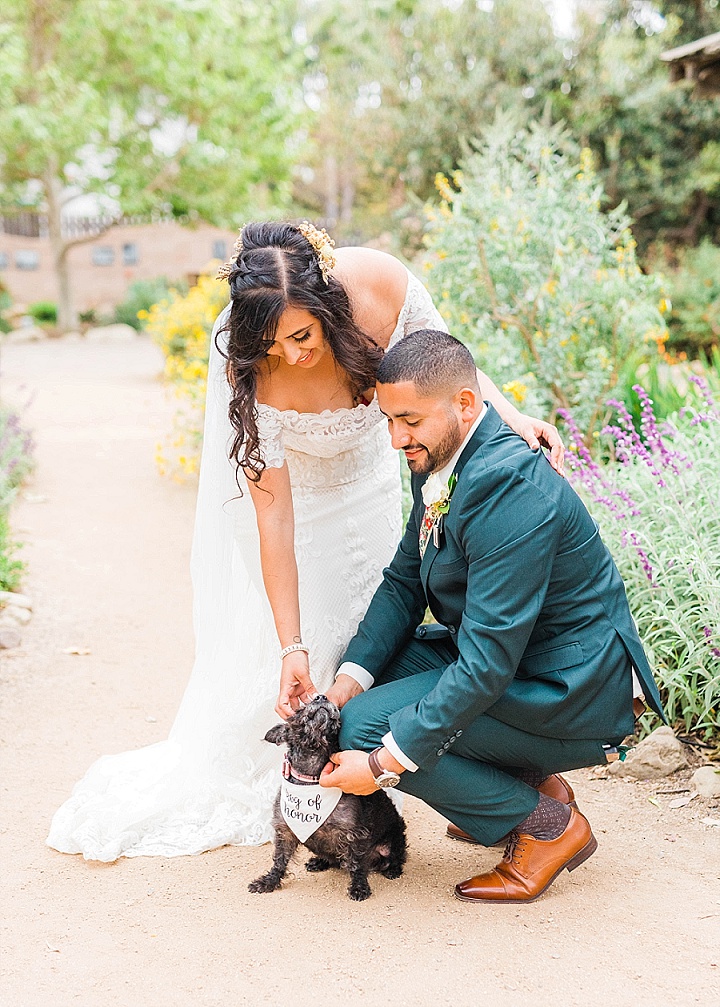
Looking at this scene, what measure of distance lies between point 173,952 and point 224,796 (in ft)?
2.43

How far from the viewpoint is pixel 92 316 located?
23266mm

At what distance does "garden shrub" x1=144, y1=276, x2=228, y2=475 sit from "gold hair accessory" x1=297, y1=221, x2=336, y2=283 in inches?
184

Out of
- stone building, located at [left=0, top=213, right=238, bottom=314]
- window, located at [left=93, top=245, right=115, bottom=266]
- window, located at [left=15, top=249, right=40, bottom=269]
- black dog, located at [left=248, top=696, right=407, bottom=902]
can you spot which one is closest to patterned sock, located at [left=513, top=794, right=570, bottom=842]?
black dog, located at [left=248, top=696, right=407, bottom=902]

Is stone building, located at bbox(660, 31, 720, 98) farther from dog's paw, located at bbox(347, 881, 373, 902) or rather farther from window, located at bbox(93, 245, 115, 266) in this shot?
window, located at bbox(93, 245, 115, 266)

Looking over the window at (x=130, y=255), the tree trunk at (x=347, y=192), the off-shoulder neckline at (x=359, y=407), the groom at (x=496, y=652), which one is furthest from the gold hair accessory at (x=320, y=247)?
the window at (x=130, y=255)

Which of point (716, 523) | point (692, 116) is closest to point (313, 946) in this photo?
point (716, 523)

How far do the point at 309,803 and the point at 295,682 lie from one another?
1.24 feet

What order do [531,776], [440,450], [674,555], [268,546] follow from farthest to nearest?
[674,555]
[268,546]
[531,776]
[440,450]

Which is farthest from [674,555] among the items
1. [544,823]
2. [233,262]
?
[233,262]

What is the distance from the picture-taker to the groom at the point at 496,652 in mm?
2402

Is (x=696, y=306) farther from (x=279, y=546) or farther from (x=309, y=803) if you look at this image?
(x=309, y=803)

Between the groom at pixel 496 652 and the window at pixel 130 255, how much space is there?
2671 centimetres

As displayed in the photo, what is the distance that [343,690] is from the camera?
2850 mm

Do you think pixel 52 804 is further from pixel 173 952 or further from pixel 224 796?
pixel 173 952
